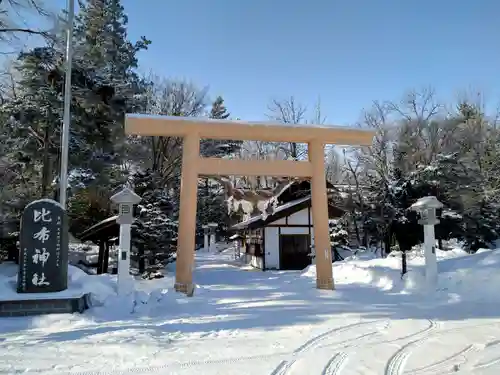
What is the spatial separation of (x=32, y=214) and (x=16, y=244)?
10.4 m

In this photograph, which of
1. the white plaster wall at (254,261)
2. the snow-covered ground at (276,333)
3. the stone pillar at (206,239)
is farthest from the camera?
the stone pillar at (206,239)

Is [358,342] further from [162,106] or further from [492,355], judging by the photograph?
[162,106]

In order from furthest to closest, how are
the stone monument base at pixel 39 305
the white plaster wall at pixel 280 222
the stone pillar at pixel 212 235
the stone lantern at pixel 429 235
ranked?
the stone pillar at pixel 212 235 → the white plaster wall at pixel 280 222 → the stone lantern at pixel 429 235 → the stone monument base at pixel 39 305

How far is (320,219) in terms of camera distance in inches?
525

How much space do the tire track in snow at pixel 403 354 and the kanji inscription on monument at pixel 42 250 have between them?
23.8 feet

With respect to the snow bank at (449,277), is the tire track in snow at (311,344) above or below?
Result: below

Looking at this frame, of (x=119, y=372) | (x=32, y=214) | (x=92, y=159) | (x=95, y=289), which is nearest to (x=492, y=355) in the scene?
(x=119, y=372)

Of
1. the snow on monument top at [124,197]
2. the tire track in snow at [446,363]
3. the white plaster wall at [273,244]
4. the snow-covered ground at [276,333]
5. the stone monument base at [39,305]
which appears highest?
the snow on monument top at [124,197]

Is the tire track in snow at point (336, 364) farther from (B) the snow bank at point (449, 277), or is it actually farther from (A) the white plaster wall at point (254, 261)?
Result: (A) the white plaster wall at point (254, 261)

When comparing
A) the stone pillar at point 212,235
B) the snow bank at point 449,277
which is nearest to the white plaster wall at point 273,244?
the snow bank at point 449,277

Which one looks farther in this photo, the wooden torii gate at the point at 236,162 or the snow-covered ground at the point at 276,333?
the wooden torii gate at the point at 236,162

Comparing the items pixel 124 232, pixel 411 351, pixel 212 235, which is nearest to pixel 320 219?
pixel 124 232

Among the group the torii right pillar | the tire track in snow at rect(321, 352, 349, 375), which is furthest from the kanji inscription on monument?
the torii right pillar

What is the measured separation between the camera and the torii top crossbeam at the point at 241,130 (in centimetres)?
1230
